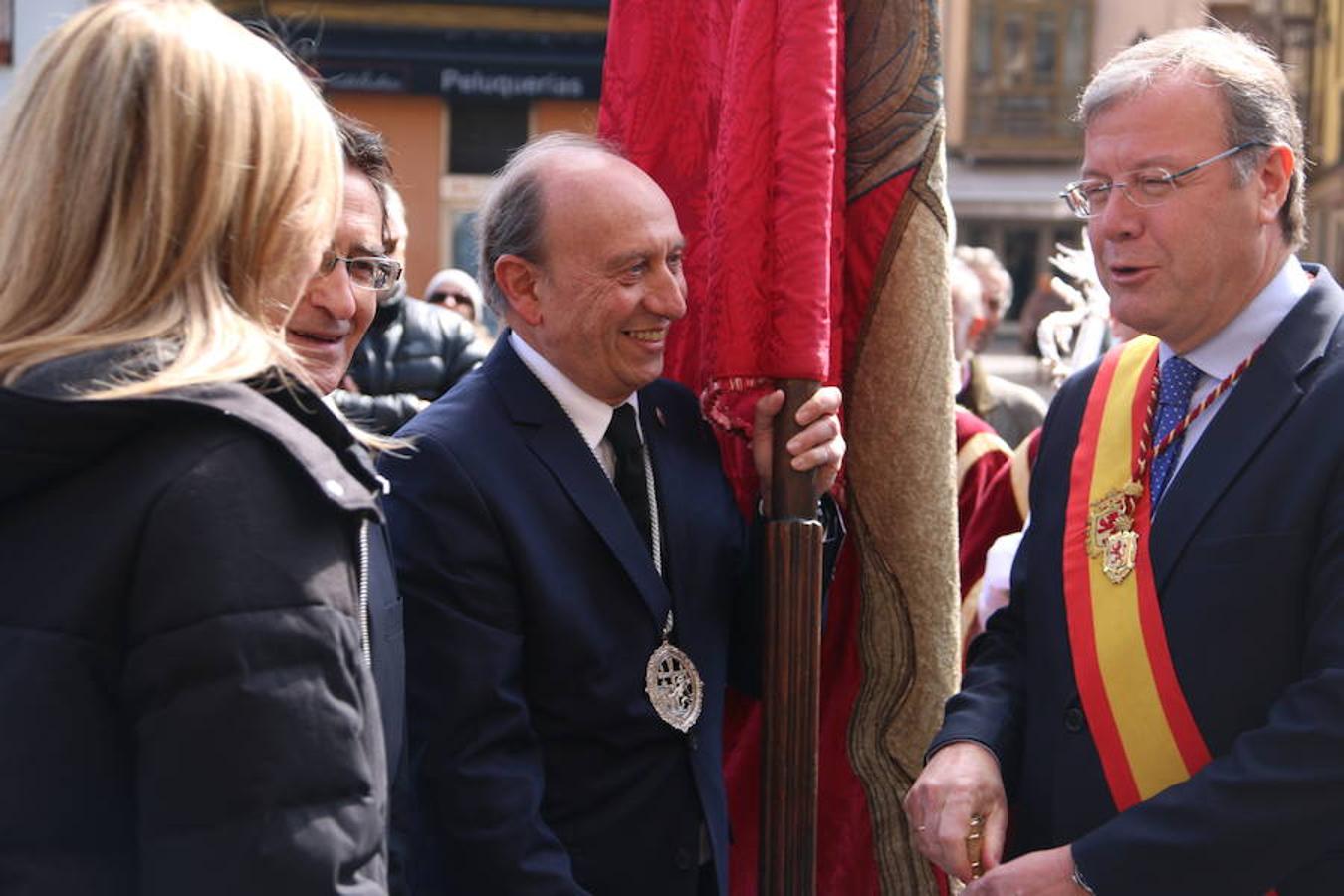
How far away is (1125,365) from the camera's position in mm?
2434

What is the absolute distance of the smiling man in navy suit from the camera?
2.16m

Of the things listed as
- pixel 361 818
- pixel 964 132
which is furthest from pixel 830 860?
pixel 964 132

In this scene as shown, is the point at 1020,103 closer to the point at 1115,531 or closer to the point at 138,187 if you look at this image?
the point at 1115,531

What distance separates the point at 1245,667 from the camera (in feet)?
6.54

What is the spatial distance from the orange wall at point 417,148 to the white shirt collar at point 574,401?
12.3m

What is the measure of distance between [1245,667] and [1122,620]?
172 millimetres

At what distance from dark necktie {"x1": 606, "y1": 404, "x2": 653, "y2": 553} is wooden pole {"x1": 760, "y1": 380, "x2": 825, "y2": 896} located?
8.5 inches

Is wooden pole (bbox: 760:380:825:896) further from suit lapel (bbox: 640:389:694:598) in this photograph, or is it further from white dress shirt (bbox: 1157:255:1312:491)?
white dress shirt (bbox: 1157:255:1312:491)

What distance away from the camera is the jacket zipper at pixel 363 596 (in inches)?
61.2

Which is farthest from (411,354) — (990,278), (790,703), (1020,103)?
(1020,103)

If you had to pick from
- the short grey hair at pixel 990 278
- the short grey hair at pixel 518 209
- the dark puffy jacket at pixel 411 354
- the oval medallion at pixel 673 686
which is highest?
the short grey hair at pixel 518 209

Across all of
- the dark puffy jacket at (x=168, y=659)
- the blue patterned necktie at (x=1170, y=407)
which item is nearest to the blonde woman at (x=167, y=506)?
the dark puffy jacket at (x=168, y=659)

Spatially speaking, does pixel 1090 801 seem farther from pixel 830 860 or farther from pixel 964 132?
pixel 964 132

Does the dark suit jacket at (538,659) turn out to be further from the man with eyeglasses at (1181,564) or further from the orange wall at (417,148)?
the orange wall at (417,148)
